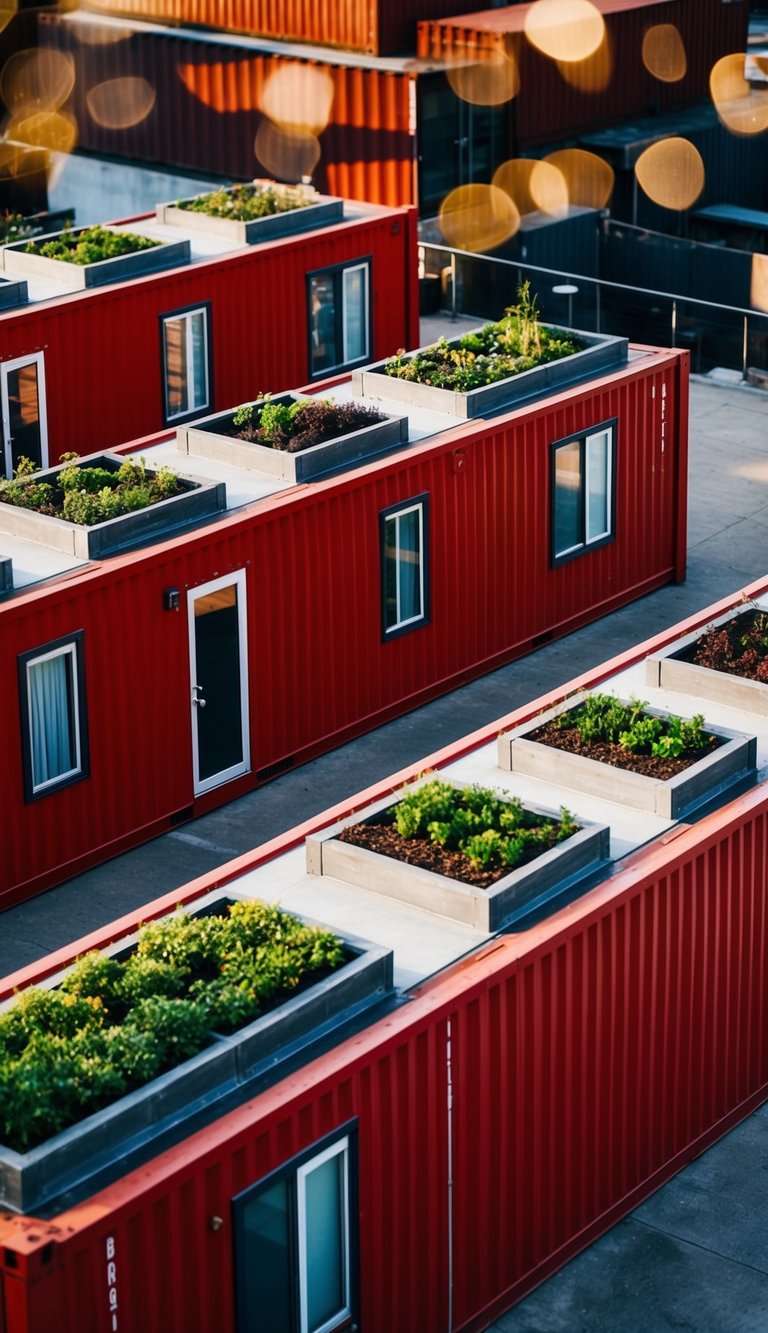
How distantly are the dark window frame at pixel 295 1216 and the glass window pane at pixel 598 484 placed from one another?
12.4 meters

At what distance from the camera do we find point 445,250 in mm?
32656

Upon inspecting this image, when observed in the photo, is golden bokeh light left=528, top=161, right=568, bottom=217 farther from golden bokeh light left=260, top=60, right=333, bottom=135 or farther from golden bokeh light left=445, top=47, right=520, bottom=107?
golden bokeh light left=260, top=60, right=333, bottom=135

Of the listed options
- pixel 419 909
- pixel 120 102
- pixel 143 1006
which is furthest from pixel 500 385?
pixel 120 102

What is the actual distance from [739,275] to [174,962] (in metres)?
24.2

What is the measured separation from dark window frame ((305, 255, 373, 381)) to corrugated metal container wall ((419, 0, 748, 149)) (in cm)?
889

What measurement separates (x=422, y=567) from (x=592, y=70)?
756 inches

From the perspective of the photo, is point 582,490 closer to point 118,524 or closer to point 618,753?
point 118,524

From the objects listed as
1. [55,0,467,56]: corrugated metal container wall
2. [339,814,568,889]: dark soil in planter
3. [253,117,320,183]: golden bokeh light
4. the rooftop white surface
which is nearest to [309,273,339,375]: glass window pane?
[253,117,320,183]: golden bokeh light

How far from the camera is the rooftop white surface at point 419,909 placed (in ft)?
39.9

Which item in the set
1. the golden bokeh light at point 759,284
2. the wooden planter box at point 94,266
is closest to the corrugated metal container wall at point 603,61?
the golden bokeh light at point 759,284

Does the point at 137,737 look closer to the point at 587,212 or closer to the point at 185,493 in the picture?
the point at 185,493

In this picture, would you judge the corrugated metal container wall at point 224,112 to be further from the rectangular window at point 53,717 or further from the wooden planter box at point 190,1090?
the wooden planter box at point 190,1090

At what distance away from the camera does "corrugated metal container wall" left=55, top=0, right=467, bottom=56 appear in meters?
35.2

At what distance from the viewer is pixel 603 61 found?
37.2 metres
